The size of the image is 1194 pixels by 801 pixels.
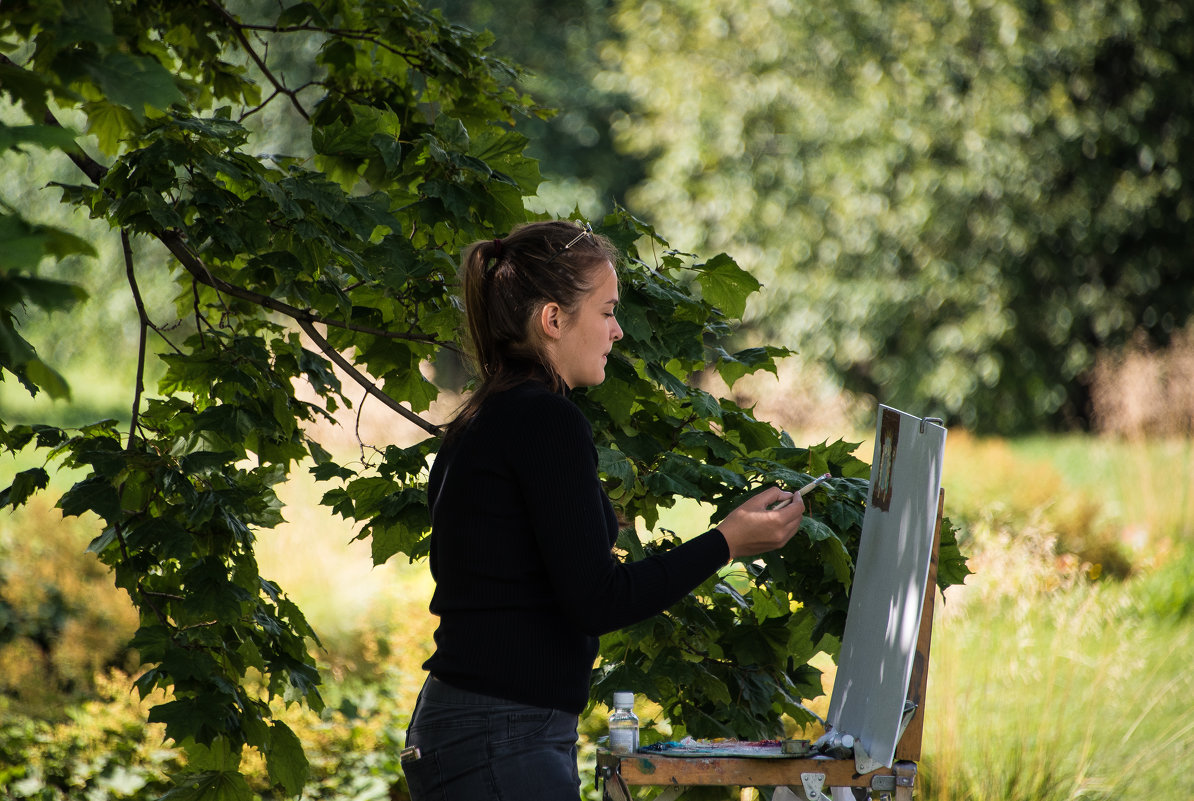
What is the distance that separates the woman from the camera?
1594 mm

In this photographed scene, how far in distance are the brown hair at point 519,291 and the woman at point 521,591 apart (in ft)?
0.08

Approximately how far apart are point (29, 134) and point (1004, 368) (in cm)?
1502

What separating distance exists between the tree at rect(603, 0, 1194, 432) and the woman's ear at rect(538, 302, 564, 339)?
42.9 feet

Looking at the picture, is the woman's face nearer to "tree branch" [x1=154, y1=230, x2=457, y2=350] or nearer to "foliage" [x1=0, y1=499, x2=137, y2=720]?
"tree branch" [x1=154, y1=230, x2=457, y2=350]

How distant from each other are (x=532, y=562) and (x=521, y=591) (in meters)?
0.04

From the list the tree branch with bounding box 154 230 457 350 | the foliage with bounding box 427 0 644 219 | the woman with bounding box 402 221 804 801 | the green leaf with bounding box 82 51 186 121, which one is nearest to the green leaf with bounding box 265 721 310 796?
the tree branch with bounding box 154 230 457 350

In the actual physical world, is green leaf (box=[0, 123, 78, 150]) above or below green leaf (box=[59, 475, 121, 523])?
below

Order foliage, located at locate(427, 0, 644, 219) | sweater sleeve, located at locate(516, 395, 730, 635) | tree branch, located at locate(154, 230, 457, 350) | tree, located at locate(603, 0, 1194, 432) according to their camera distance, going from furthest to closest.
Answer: foliage, located at locate(427, 0, 644, 219) → tree, located at locate(603, 0, 1194, 432) → tree branch, located at locate(154, 230, 457, 350) → sweater sleeve, located at locate(516, 395, 730, 635)

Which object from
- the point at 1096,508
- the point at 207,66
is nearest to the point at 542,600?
the point at 207,66

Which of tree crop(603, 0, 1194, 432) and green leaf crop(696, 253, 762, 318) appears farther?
tree crop(603, 0, 1194, 432)

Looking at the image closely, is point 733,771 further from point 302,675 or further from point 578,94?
point 578,94

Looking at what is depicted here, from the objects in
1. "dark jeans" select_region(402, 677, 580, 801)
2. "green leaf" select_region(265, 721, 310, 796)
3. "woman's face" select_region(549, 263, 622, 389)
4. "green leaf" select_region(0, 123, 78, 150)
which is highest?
"woman's face" select_region(549, 263, 622, 389)

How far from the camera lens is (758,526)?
1.76m

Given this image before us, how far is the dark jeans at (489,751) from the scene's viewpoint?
63.9 inches
